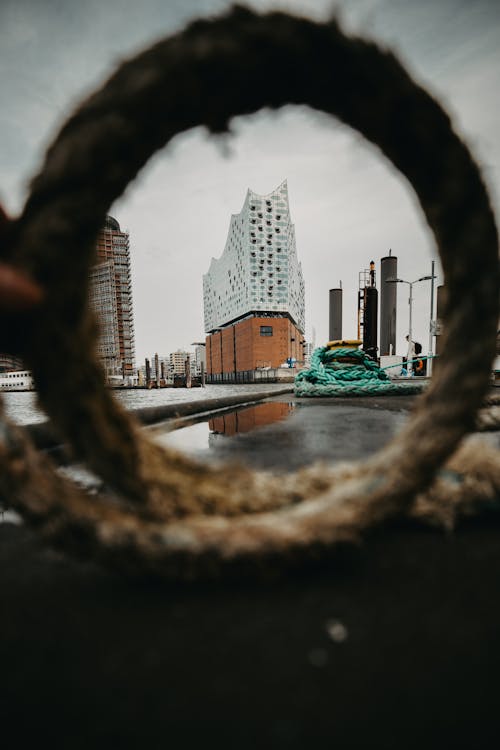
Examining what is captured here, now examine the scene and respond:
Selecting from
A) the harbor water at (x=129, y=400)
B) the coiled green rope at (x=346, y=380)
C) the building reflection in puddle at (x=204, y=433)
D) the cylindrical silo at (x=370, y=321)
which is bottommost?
the harbor water at (x=129, y=400)

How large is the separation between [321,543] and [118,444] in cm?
48

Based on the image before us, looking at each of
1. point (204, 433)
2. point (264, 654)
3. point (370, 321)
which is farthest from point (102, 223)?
point (370, 321)

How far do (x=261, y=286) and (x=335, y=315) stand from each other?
896 inches

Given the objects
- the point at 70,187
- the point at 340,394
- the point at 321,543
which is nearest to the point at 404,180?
the point at 70,187

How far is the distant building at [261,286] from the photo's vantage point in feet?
175

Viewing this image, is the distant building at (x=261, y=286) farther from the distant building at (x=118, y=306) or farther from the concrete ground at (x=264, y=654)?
the concrete ground at (x=264, y=654)

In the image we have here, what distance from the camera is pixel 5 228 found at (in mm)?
707

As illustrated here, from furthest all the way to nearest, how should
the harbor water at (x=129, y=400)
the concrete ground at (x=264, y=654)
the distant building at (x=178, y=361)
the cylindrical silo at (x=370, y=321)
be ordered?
the distant building at (x=178, y=361) < the cylindrical silo at (x=370, y=321) < the harbor water at (x=129, y=400) < the concrete ground at (x=264, y=654)

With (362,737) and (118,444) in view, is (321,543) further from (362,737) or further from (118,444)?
(118,444)

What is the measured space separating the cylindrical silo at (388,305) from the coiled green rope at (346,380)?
22.9m

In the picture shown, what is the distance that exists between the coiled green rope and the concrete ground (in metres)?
4.38

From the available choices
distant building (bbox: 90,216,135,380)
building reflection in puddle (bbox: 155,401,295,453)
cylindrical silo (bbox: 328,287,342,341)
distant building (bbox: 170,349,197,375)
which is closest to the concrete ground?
building reflection in puddle (bbox: 155,401,295,453)

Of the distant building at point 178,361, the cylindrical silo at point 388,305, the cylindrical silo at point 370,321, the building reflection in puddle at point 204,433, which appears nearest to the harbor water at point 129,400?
the building reflection in puddle at point 204,433

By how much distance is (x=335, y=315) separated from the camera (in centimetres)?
3566
